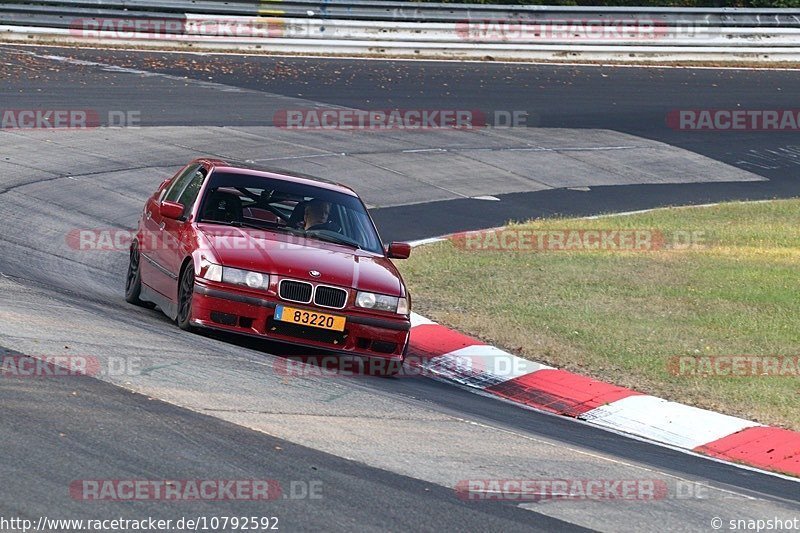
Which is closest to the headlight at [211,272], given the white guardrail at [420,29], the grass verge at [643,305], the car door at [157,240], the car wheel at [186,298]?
the car wheel at [186,298]

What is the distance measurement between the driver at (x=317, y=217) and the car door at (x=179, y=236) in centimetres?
94

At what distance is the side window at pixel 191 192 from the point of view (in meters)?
10.8

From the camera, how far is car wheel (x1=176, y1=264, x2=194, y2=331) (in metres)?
9.71

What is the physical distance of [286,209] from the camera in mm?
10734

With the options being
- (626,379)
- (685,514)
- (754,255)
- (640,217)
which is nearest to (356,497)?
(685,514)

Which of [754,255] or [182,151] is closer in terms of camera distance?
[754,255]

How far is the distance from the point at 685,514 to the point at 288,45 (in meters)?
23.6

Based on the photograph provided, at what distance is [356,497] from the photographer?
6.16 m

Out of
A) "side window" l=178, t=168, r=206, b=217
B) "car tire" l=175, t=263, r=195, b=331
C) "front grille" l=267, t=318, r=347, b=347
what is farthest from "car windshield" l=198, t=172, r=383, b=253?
"front grille" l=267, t=318, r=347, b=347

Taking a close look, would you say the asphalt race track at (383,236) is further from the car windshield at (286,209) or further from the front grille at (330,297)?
the car windshield at (286,209)

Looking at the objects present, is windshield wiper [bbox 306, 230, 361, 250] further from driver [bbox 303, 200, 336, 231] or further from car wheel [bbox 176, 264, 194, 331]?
car wheel [bbox 176, 264, 194, 331]

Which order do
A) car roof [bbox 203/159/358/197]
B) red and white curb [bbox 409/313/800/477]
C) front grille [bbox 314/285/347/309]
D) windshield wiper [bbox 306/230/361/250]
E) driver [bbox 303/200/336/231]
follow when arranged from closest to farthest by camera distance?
red and white curb [bbox 409/313/800/477]
front grille [bbox 314/285/347/309]
windshield wiper [bbox 306/230/361/250]
driver [bbox 303/200/336/231]
car roof [bbox 203/159/358/197]

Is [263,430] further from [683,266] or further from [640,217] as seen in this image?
[640,217]

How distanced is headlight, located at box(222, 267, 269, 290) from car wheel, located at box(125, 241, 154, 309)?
6.11 feet
